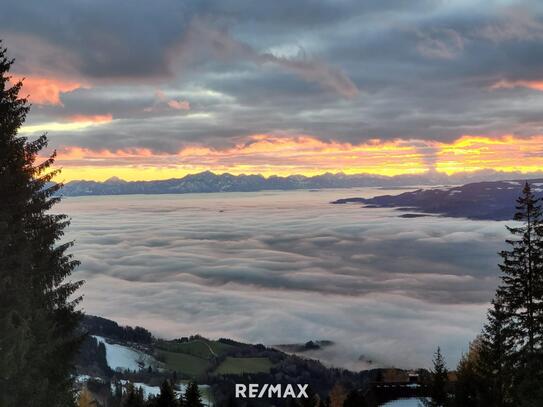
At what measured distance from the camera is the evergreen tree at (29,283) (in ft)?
57.7

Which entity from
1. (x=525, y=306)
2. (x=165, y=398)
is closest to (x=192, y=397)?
(x=165, y=398)

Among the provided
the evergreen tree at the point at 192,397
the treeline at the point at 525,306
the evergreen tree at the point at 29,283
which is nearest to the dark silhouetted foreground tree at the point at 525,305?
the treeline at the point at 525,306

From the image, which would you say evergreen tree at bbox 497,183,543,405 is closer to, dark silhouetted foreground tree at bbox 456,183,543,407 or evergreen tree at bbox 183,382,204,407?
dark silhouetted foreground tree at bbox 456,183,543,407

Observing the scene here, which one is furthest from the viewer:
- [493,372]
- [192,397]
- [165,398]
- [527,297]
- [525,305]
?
[192,397]

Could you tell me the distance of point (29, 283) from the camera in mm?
19781

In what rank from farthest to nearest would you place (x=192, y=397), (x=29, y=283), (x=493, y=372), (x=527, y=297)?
(x=192, y=397)
(x=493, y=372)
(x=527, y=297)
(x=29, y=283)

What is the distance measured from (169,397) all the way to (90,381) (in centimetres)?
14567

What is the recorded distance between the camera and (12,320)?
59.4ft

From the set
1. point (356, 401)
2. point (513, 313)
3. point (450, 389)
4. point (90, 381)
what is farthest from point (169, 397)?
point (90, 381)

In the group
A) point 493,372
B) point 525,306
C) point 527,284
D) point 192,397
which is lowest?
point 192,397

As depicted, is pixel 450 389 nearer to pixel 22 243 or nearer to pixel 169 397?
pixel 169 397

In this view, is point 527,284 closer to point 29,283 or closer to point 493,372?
point 493,372

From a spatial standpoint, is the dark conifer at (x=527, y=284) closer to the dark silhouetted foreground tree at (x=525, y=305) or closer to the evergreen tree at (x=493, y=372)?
the dark silhouetted foreground tree at (x=525, y=305)

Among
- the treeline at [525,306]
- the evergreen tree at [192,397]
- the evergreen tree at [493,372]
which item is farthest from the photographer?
the evergreen tree at [192,397]
